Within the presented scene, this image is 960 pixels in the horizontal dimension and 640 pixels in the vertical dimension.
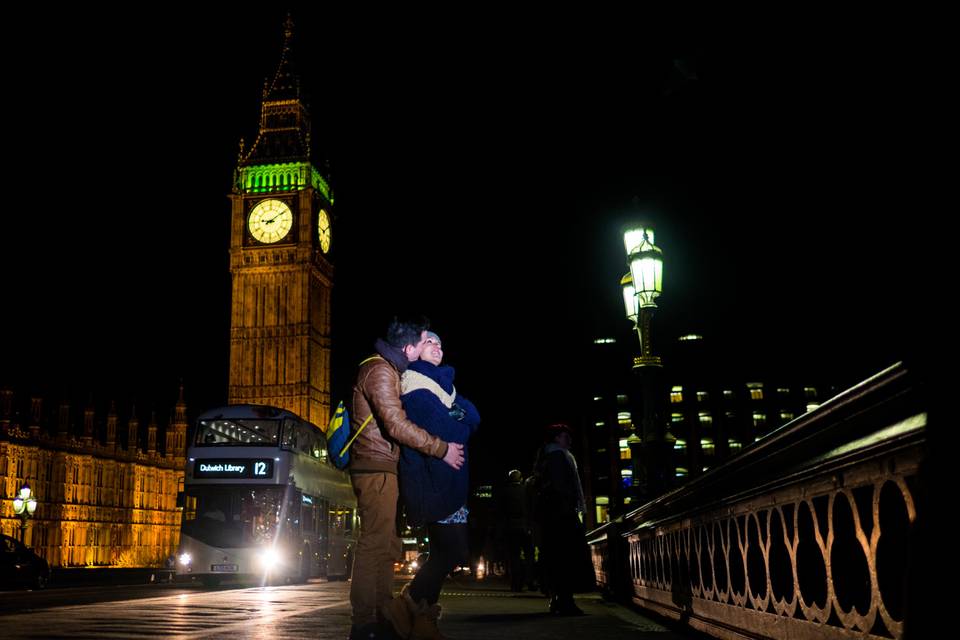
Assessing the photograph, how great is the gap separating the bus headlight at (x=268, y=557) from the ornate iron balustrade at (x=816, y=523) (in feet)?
47.5

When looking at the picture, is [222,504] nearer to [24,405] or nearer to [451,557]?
[451,557]

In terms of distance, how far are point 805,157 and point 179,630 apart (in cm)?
498

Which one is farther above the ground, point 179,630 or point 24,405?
point 24,405

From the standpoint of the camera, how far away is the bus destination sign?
18766 millimetres

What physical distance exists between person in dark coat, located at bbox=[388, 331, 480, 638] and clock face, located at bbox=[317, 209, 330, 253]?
68517mm

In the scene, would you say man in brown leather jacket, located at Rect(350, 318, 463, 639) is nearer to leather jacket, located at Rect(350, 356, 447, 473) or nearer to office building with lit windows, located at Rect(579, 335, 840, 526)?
leather jacket, located at Rect(350, 356, 447, 473)

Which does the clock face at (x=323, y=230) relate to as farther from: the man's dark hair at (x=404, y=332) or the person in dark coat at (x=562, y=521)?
the man's dark hair at (x=404, y=332)

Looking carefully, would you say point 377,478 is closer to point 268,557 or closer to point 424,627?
point 424,627

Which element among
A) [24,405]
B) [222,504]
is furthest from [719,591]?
[24,405]

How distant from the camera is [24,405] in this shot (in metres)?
59.9

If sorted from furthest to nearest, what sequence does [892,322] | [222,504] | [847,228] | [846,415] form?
[222,504] < [846,415] < [847,228] < [892,322]

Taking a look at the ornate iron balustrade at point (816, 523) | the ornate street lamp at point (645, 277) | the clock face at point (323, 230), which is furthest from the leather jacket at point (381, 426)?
the clock face at point (323, 230)

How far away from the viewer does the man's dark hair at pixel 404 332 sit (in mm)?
4816

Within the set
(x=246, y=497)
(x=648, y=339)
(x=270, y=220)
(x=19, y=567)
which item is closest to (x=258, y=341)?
(x=270, y=220)
